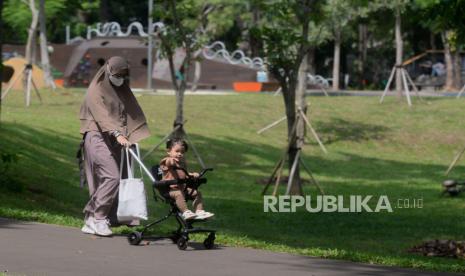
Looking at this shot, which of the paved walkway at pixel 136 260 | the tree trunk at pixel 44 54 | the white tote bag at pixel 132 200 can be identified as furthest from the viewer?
the tree trunk at pixel 44 54

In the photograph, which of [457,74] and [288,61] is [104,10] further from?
[288,61]

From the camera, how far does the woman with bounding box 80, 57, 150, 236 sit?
472 inches

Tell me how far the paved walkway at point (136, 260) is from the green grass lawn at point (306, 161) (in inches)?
26.2

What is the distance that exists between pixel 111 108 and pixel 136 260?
2246mm

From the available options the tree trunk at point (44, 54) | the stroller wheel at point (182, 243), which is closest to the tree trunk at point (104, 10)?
the tree trunk at point (44, 54)

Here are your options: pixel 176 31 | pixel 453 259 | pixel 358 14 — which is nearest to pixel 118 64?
pixel 453 259

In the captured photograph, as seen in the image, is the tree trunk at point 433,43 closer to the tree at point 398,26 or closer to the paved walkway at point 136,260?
the tree at point 398,26

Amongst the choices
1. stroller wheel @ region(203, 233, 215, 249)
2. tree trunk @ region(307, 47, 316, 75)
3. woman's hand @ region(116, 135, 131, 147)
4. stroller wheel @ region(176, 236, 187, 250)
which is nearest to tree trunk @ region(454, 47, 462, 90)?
tree trunk @ region(307, 47, 316, 75)

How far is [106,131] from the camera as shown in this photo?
12.0 metres

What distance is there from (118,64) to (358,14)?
45412 mm

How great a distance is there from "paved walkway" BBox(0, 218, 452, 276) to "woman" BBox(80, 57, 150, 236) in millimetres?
325

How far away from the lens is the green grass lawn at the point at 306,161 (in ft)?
52.0

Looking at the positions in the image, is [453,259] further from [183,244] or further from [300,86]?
[300,86]

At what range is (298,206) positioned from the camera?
68.7ft
